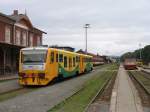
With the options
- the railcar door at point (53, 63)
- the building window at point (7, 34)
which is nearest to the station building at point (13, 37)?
the building window at point (7, 34)

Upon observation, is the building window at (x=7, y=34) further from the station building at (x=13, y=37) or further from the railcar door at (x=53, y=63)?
the railcar door at (x=53, y=63)

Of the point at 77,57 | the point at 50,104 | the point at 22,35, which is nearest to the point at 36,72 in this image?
the point at 50,104

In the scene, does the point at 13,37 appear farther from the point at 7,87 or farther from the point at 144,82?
the point at 7,87

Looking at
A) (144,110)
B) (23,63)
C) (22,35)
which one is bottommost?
(144,110)

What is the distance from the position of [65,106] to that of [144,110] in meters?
3.12

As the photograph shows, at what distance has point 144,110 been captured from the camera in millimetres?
15125

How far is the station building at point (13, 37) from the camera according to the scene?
148ft

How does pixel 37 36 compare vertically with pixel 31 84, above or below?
above

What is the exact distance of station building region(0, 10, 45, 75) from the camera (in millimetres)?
44969

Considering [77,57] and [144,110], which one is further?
[77,57]

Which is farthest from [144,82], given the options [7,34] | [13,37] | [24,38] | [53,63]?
[24,38]

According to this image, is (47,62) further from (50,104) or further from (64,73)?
(50,104)

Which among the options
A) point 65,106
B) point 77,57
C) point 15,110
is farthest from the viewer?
point 77,57

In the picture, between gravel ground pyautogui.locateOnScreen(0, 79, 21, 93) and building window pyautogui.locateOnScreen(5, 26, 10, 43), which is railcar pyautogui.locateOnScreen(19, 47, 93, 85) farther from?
building window pyautogui.locateOnScreen(5, 26, 10, 43)
